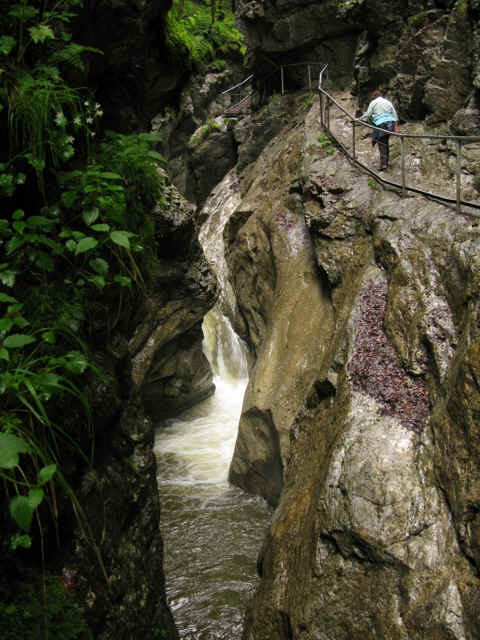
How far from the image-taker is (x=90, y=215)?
3.44 m

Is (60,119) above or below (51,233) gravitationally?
above

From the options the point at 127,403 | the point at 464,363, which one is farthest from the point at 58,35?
the point at 464,363

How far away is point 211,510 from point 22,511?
7051 mm

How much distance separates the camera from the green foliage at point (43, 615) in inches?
105

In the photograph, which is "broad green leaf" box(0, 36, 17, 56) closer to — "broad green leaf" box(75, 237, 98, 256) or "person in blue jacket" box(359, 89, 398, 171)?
"broad green leaf" box(75, 237, 98, 256)

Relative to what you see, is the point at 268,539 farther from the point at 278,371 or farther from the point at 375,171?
the point at 375,171

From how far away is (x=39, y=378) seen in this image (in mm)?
2648

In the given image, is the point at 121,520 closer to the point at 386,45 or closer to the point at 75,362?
the point at 75,362

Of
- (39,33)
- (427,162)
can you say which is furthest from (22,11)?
(427,162)

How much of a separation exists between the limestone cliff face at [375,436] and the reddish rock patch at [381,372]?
16 millimetres

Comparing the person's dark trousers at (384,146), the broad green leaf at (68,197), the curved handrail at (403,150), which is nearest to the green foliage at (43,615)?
the broad green leaf at (68,197)

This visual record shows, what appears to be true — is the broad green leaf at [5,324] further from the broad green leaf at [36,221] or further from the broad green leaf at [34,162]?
the broad green leaf at [34,162]

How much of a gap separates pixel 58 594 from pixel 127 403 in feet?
6.19

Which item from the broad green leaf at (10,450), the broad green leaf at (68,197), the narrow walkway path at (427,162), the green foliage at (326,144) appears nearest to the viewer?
the broad green leaf at (10,450)
